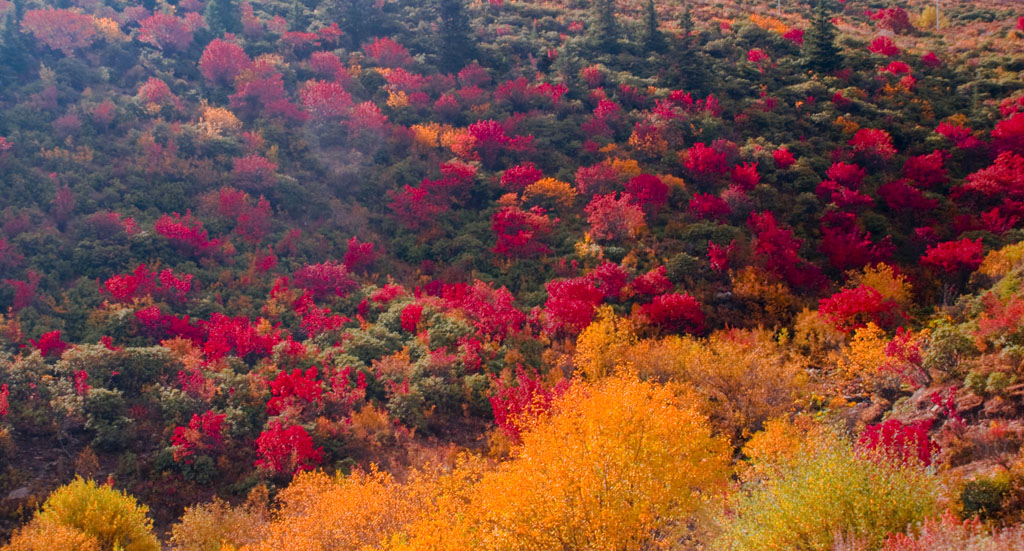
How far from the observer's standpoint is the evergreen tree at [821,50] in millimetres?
42125

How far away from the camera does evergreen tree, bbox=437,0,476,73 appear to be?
48125 mm

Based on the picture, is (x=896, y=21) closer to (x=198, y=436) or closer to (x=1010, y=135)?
(x=1010, y=135)

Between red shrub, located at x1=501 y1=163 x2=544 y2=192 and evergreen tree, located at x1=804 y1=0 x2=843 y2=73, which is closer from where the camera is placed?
red shrub, located at x1=501 y1=163 x2=544 y2=192

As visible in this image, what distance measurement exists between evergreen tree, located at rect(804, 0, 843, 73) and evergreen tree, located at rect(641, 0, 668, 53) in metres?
10.2

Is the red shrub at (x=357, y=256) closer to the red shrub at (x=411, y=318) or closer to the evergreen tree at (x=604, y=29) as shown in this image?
the red shrub at (x=411, y=318)

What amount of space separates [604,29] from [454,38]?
1209 cm

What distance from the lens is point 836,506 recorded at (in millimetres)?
10922

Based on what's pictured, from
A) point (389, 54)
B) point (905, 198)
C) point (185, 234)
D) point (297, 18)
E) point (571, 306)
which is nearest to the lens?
point (571, 306)

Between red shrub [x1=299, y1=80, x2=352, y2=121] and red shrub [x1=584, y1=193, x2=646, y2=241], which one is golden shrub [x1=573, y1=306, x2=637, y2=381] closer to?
red shrub [x1=584, y1=193, x2=646, y2=241]

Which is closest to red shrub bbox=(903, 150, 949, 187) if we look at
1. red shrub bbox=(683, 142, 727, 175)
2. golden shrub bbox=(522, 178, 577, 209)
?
red shrub bbox=(683, 142, 727, 175)

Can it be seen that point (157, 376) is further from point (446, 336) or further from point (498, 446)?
point (498, 446)

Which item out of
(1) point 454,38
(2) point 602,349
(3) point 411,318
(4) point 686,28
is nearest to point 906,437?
(2) point 602,349

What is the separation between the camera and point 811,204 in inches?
1213

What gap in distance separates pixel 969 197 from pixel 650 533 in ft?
85.9
